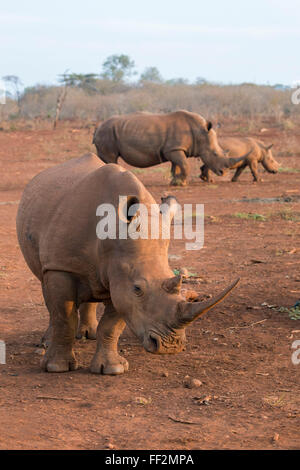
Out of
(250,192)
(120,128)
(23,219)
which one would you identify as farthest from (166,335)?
(120,128)

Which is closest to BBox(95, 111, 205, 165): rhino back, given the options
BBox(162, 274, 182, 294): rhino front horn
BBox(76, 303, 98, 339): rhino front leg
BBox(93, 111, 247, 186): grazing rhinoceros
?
BBox(93, 111, 247, 186): grazing rhinoceros

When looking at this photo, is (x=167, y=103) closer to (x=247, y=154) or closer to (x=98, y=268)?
(x=247, y=154)

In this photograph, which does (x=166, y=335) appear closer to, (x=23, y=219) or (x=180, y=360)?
(x=180, y=360)

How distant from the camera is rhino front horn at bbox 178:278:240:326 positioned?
4.38 m

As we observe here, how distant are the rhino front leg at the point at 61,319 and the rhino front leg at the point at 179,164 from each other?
1151cm

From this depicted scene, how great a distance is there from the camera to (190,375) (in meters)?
5.39

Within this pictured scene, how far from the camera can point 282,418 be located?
4.52 metres

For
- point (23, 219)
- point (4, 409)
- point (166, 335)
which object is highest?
point (23, 219)

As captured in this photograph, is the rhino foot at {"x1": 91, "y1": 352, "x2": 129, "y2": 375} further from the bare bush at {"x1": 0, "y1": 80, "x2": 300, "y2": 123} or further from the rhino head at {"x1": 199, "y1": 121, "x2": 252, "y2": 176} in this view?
the bare bush at {"x1": 0, "y1": 80, "x2": 300, "y2": 123}

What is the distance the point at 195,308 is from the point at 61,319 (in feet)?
4.63

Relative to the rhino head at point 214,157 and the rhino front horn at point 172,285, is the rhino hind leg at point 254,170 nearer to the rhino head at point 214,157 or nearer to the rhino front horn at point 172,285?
the rhino head at point 214,157

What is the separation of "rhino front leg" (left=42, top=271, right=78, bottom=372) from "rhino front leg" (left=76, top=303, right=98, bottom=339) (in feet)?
2.87

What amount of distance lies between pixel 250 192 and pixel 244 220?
3844 mm
